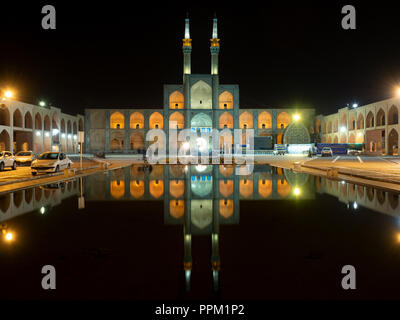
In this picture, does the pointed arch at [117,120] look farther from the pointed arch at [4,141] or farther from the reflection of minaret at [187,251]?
the reflection of minaret at [187,251]

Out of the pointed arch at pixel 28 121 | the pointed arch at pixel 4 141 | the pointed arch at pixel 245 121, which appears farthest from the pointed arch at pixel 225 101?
the pointed arch at pixel 4 141

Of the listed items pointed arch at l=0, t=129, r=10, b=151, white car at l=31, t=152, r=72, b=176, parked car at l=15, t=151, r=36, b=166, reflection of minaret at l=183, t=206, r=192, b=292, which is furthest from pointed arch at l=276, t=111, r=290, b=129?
reflection of minaret at l=183, t=206, r=192, b=292

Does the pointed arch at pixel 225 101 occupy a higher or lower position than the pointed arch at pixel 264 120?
higher

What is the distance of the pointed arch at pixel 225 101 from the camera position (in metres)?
54.0

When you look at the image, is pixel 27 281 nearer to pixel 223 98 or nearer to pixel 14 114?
pixel 14 114

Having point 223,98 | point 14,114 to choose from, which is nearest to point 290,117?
point 223,98

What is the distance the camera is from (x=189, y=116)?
165 feet

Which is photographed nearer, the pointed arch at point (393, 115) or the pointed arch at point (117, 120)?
the pointed arch at point (393, 115)

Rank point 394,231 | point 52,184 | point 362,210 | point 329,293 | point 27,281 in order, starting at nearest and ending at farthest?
point 329,293 < point 27,281 < point 394,231 < point 362,210 < point 52,184

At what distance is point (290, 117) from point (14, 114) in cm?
3962

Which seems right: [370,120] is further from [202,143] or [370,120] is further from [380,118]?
[202,143]

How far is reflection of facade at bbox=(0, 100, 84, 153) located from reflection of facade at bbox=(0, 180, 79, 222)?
26.3m
